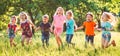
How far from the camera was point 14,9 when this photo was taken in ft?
89.9

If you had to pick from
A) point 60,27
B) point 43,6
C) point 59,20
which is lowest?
point 43,6

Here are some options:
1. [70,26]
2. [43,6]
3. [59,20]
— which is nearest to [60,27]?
[59,20]

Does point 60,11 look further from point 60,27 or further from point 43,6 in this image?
point 43,6

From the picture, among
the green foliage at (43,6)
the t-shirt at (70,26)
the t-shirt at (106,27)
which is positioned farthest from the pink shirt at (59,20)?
the green foliage at (43,6)

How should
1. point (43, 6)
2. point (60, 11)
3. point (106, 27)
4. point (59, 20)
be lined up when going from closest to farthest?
point (106, 27) → point (60, 11) → point (59, 20) → point (43, 6)

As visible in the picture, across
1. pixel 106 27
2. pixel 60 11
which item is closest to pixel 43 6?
pixel 60 11

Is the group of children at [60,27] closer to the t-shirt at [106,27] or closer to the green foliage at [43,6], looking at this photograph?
the t-shirt at [106,27]

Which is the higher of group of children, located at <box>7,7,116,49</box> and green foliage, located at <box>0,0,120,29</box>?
group of children, located at <box>7,7,116,49</box>

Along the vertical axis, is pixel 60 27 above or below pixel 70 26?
below

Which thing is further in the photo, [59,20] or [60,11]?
[59,20]

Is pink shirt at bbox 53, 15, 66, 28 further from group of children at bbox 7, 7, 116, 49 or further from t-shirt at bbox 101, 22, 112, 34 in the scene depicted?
t-shirt at bbox 101, 22, 112, 34

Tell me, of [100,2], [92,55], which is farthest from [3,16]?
[92,55]

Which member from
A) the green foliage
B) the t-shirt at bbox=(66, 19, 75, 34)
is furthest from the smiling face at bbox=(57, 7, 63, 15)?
the green foliage

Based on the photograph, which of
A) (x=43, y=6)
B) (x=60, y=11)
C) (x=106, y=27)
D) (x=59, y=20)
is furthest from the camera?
(x=43, y=6)
